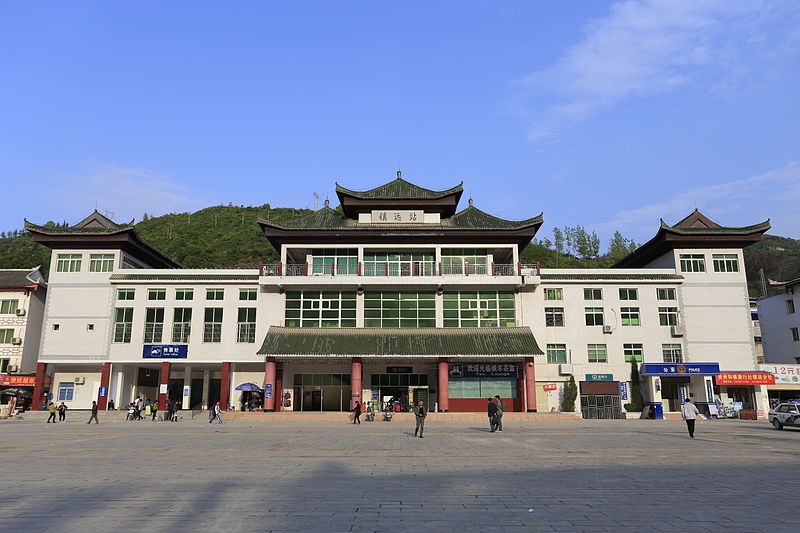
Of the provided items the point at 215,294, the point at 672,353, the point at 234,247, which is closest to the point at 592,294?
the point at 672,353

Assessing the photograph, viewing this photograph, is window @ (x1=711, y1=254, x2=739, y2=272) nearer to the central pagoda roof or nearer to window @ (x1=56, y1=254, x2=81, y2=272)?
the central pagoda roof

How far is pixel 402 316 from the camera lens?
44969 millimetres

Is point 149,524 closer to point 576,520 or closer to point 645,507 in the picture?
point 576,520

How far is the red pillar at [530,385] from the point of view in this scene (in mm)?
41844

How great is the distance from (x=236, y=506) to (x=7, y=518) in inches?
133

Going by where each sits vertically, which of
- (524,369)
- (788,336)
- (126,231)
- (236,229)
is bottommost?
(524,369)

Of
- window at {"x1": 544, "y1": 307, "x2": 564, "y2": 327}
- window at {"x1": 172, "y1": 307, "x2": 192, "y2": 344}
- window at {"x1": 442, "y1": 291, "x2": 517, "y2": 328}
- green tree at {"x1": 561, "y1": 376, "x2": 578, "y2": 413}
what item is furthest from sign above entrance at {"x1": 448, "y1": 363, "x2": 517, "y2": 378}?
window at {"x1": 172, "y1": 307, "x2": 192, "y2": 344}

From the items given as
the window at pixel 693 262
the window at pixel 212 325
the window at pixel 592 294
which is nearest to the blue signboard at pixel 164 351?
the window at pixel 212 325

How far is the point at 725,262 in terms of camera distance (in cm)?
4700

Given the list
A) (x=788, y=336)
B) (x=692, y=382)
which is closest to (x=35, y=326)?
(x=692, y=382)

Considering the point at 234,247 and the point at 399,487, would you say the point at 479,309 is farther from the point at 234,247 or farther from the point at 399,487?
the point at 234,247

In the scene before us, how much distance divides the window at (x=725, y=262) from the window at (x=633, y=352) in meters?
9.68

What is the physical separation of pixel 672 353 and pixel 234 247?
74986 mm

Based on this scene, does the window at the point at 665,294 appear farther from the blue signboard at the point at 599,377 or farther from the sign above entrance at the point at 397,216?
the sign above entrance at the point at 397,216
